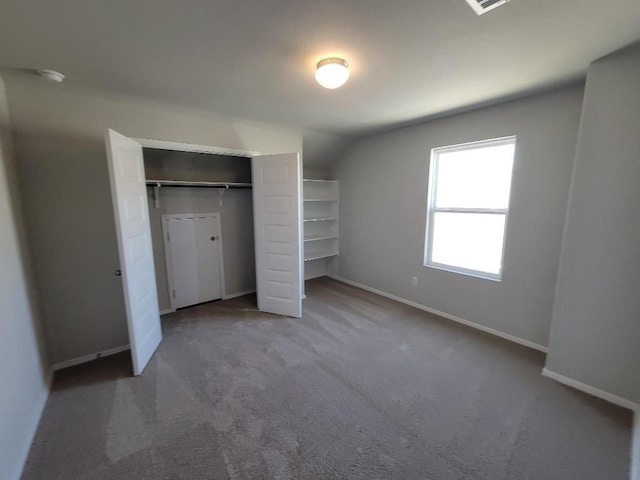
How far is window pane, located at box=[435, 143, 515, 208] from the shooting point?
2.74 m

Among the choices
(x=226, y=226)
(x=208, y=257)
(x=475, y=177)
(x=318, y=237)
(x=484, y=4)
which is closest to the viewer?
(x=484, y=4)

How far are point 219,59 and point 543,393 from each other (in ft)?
11.4

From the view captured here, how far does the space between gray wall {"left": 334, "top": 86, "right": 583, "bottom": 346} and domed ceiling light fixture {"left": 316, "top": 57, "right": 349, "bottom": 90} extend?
1921 millimetres

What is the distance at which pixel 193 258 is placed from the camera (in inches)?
139

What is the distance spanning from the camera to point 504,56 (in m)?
1.72

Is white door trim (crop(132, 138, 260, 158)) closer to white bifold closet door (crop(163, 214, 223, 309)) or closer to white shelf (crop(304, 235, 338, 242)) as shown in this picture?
white bifold closet door (crop(163, 214, 223, 309))

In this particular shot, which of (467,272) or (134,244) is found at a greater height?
(134,244)

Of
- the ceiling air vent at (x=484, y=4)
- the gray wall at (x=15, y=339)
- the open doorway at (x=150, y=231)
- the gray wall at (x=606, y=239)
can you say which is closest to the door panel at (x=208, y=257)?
the open doorway at (x=150, y=231)

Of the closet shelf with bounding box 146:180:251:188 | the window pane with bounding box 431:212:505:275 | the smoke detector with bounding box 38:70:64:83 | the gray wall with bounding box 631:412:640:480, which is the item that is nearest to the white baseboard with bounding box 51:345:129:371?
the closet shelf with bounding box 146:180:251:188

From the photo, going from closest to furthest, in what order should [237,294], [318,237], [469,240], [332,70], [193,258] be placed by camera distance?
[332,70]
[469,240]
[193,258]
[237,294]
[318,237]

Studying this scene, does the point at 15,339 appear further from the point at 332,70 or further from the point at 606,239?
the point at 606,239

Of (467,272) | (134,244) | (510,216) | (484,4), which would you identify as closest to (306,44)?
(484,4)

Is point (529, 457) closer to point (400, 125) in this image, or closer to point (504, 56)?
point (504, 56)

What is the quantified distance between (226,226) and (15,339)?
237cm
